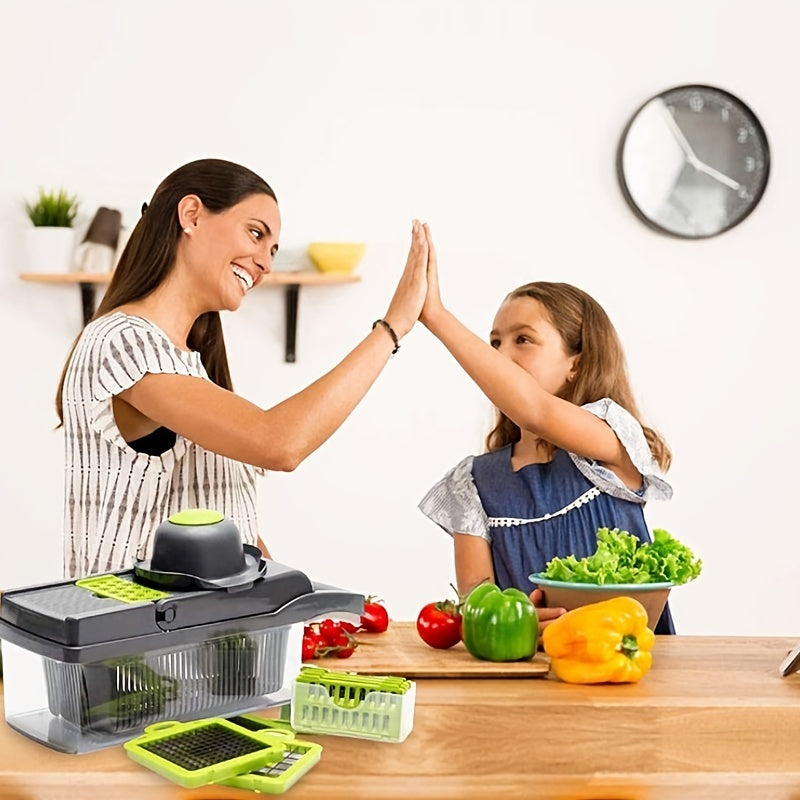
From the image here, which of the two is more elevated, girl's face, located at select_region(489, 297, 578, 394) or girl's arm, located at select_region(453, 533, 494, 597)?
girl's face, located at select_region(489, 297, 578, 394)

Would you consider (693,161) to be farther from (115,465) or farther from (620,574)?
(115,465)

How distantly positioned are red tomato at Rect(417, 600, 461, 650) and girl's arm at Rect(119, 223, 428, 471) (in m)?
0.35

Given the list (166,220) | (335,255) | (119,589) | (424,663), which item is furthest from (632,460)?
(335,255)

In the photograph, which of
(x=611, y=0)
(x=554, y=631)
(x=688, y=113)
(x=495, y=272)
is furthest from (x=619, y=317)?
(x=554, y=631)

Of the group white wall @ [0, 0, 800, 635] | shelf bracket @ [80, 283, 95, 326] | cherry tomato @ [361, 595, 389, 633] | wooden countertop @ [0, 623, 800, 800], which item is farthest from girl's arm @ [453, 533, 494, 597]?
shelf bracket @ [80, 283, 95, 326]

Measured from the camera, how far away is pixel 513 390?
87.1 inches

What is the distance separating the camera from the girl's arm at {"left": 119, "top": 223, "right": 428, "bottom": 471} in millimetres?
1870

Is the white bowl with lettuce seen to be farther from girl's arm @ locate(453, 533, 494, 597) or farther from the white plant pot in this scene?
the white plant pot

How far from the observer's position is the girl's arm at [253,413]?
1.87 metres

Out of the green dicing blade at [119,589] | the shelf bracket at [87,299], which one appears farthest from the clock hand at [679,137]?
the green dicing blade at [119,589]

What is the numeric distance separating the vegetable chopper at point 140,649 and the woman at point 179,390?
1.65 feet

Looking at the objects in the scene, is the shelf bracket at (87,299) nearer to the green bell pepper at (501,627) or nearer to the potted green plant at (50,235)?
the potted green plant at (50,235)

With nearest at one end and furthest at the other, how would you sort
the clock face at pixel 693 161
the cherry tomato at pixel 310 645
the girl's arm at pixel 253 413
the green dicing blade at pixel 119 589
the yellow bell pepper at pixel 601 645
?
the green dicing blade at pixel 119 589 → the yellow bell pepper at pixel 601 645 → the cherry tomato at pixel 310 645 → the girl's arm at pixel 253 413 → the clock face at pixel 693 161

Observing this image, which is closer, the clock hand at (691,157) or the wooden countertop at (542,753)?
the wooden countertop at (542,753)
